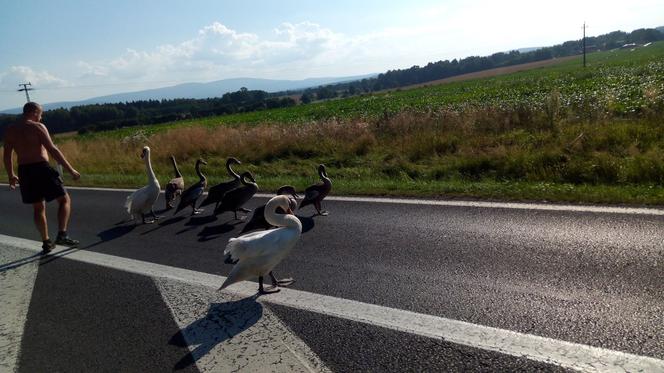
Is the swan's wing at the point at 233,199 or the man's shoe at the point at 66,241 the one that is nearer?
the man's shoe at the point at 66,241

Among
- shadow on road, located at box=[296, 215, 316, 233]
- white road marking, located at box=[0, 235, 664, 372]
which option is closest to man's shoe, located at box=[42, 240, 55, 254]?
white road marking, located at box=[0, 235, 664, 372]

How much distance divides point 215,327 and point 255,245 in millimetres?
813

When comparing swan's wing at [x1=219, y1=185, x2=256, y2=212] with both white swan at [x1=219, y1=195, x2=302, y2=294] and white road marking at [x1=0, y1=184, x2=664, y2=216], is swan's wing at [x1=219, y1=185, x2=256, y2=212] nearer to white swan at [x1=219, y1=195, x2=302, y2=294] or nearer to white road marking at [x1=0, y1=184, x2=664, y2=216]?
white road marking at [x1=0, y1=184, x2=664, y2=216]

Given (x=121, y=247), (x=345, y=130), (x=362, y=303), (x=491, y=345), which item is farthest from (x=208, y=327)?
(x=345, y=130)

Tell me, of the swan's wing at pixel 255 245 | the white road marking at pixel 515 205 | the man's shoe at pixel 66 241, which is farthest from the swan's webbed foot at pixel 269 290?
the man's shoe at pixel 66 241

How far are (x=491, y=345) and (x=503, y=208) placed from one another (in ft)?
12.7

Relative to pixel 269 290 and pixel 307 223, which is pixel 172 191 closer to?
pixel 307 223

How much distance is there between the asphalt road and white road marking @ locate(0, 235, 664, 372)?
92 mm

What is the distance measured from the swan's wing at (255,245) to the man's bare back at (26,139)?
14.1 ft

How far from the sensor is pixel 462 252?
523 cm

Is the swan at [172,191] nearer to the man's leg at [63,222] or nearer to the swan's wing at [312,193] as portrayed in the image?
the man's leg at [63,222]

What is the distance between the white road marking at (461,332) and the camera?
2961 mm

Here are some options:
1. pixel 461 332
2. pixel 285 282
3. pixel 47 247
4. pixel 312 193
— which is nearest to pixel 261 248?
pixel 285 282

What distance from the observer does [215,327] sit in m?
4.00
